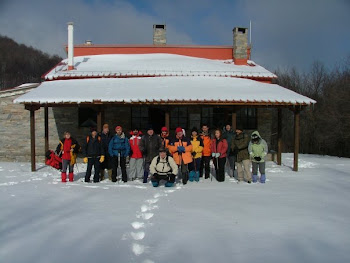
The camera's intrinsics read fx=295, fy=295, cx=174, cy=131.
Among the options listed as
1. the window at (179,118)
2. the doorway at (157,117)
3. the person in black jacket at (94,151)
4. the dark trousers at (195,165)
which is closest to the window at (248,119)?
the window at (179,118)

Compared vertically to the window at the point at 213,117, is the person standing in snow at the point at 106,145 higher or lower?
lower

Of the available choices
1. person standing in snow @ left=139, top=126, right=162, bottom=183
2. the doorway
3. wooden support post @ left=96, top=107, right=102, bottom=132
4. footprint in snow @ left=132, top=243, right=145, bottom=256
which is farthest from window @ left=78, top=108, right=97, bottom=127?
footprint in snow @ left=132, top=243, right=145, bottom=256

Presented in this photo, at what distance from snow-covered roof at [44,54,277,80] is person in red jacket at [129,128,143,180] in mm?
4758

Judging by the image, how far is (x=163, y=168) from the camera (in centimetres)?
711

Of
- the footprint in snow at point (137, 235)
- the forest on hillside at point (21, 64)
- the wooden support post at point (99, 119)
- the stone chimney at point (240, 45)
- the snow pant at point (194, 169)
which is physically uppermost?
A: the forest on hillside at point (21, 64)

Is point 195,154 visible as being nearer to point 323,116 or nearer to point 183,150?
point 183,150

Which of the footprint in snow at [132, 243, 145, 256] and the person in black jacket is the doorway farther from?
the footprint in snow at [132, 243, 145, 256]

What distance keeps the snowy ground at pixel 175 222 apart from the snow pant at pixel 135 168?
42cm

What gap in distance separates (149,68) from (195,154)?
5911 millimetres

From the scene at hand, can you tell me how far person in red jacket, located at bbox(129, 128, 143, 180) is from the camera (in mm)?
7762

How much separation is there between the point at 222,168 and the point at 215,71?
556 centimetres

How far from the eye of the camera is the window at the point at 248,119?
12.8 metres

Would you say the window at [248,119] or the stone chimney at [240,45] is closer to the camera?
the window at [248,119]

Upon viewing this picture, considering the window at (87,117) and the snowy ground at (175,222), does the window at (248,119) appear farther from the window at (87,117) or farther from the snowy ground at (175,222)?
the window at (87,117)
